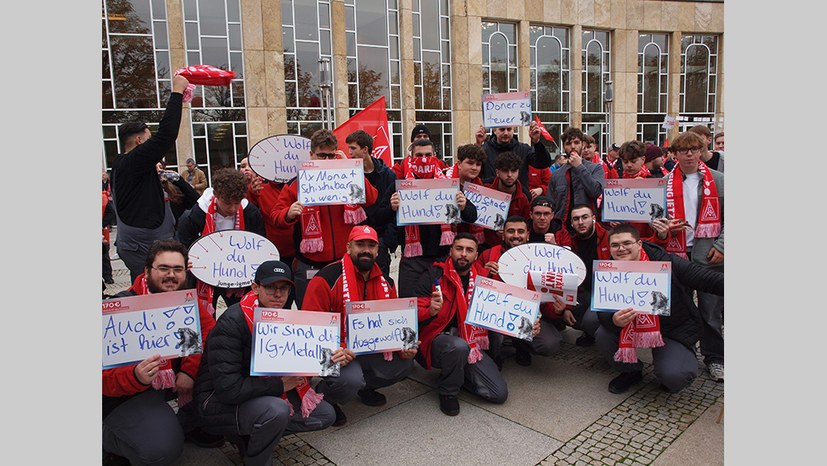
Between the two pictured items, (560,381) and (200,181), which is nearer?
(560,381)

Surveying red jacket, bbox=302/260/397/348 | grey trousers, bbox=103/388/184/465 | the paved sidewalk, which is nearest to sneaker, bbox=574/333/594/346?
the paved sidewalk

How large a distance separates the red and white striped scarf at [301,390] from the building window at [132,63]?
1530 centimetres

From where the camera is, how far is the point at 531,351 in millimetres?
5316

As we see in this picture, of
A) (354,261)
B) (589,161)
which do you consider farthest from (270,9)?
(354,261)

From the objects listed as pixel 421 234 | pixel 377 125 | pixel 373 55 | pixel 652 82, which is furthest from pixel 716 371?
pixel 652 82

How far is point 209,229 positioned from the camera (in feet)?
15.4

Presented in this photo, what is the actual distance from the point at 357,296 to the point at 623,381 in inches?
97.6

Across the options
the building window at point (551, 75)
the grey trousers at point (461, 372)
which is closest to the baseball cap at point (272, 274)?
the grey trousers at point (461, 372)

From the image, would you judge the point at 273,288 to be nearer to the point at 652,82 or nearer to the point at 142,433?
the point at 142,433

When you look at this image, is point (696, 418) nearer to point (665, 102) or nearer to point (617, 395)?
point (617, 395)

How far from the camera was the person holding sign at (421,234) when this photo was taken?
502 cm

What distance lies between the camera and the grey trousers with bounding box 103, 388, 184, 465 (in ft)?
10.8

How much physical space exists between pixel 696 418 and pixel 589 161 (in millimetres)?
3573

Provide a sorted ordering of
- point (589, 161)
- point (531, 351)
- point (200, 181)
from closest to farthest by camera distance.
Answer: point (531, 351) → point (589, 161) → point (200, 181)
